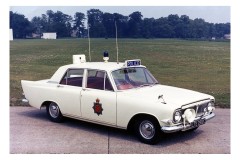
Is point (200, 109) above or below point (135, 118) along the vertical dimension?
above

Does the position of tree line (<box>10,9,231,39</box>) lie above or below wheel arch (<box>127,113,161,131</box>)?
above

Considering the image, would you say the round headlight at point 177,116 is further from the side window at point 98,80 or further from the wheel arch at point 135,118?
the side window at point 98,80

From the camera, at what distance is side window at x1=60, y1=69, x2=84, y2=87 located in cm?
705

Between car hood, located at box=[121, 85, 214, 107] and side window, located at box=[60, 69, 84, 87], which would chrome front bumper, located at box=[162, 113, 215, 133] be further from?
side window, located at box=[60, 69, 84, 87]

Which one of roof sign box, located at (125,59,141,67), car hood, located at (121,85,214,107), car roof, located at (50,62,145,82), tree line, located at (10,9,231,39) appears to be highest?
tree line, located at (10,9,231,39)

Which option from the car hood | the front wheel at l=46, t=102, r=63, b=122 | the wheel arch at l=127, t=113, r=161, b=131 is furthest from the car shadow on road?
the car hood

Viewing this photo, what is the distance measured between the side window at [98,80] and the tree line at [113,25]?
1478 mm

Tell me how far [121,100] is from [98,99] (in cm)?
52

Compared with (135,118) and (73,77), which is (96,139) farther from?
(73,77)

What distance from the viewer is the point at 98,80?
22.1 feet

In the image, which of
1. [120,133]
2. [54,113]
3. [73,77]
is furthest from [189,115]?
[54,113]
